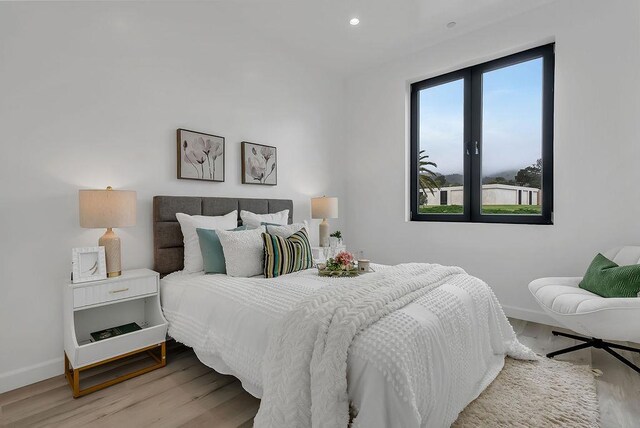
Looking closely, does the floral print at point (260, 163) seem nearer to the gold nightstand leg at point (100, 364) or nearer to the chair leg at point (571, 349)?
the gold nightstand leg at point (100, 364)

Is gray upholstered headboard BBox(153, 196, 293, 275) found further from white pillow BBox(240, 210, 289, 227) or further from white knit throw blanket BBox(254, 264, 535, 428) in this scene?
white knit throw blanket BBox(254, 264, 535, 428)

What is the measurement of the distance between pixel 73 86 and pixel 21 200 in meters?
0.86

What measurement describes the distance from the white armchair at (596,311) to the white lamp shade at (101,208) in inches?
119

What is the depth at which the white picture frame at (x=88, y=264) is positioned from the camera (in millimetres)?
2080

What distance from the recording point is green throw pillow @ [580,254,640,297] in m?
2.10

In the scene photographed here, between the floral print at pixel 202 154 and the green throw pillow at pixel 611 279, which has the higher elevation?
the floral print at pixel 202 154

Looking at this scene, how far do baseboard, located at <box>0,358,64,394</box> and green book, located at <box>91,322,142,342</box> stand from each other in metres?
0.30

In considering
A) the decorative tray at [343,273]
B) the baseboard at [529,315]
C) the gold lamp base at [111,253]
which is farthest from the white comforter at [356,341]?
the baseboard at [529,315]

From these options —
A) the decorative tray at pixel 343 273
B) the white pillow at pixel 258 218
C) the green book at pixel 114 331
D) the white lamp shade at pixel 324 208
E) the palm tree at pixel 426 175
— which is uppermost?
the palm tree at pixel 426 175

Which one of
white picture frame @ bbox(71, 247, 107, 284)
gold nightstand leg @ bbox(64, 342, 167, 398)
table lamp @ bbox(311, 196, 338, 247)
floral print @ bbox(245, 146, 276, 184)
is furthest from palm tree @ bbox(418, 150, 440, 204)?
white picture frame @ bbox(71, 247, 107, 284)

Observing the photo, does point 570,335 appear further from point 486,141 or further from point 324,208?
point 324,208

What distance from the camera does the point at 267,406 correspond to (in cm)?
137

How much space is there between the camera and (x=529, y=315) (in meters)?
3.14

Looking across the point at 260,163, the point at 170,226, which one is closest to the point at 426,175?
the point at 260,163
